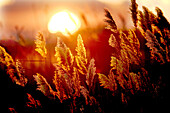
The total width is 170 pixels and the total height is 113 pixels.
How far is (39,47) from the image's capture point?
149 cm

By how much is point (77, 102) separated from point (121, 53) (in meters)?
0.57

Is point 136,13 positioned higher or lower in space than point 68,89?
higher

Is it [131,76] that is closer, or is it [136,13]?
[131,76]

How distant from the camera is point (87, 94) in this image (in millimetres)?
1316

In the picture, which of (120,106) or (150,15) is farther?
(150,15)

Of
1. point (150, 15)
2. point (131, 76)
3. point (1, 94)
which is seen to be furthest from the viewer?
point (1, 94)

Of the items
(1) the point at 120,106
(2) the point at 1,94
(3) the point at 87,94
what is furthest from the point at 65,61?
(2) the point at 1,94

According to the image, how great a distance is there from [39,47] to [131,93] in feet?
2.76

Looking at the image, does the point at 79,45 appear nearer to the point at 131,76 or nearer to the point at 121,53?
the point at 121,53

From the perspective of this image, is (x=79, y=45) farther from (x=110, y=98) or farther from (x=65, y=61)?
(x=110, y=98)

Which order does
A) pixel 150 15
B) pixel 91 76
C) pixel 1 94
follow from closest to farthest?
pixel 91 76 → pixel 150 15 → pixel 1 94

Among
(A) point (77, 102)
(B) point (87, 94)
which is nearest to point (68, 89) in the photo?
(B) point (87, 94)

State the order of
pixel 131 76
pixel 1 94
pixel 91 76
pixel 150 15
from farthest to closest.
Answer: pixel 1 94
pixel 150 15
pixel 131 76
pixel 91 76

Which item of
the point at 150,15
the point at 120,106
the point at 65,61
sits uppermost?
the point at 150,15
